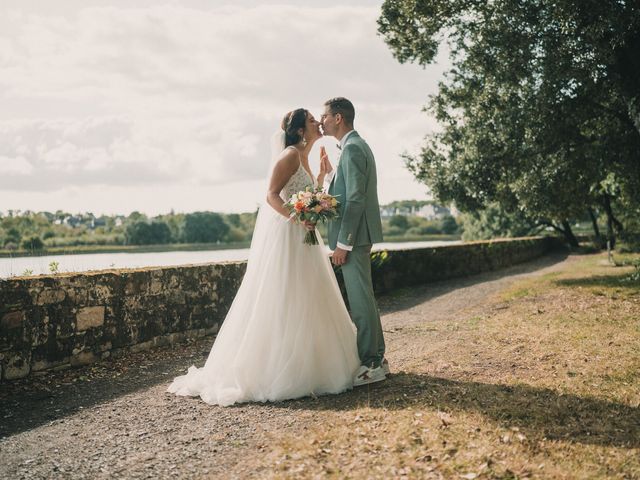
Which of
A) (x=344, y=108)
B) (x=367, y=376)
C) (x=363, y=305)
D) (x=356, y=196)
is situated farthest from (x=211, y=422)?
(x=344, y=108)

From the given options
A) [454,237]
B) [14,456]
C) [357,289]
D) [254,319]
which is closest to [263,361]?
[254,319]

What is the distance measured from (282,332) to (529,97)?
928 centimetres

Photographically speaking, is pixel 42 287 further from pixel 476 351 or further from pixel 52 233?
pixel 52 233

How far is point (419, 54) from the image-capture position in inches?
520

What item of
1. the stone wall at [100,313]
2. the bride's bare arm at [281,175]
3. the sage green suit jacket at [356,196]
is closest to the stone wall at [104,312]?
the stone wall at [100,313]

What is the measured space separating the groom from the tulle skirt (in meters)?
0.20

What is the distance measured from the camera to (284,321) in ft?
15.5

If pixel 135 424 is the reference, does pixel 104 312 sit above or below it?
above

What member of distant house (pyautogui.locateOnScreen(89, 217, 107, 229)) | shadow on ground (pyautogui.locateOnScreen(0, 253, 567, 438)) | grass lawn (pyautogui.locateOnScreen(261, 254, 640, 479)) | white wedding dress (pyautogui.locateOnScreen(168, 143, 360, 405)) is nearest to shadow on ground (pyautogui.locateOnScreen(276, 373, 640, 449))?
grass lawn (pyautogui.locateOnScreen(261, 254, 640, 479))

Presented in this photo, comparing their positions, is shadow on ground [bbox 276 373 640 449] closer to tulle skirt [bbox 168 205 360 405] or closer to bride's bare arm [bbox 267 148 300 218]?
tulle skirt [bbox 168 205 360 405]

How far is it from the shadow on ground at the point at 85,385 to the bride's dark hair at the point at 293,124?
2.72 meters

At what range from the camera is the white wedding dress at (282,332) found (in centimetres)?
456

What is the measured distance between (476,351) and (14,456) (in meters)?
4.48

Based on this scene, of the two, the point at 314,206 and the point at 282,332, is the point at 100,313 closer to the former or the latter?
the point at 282,332
